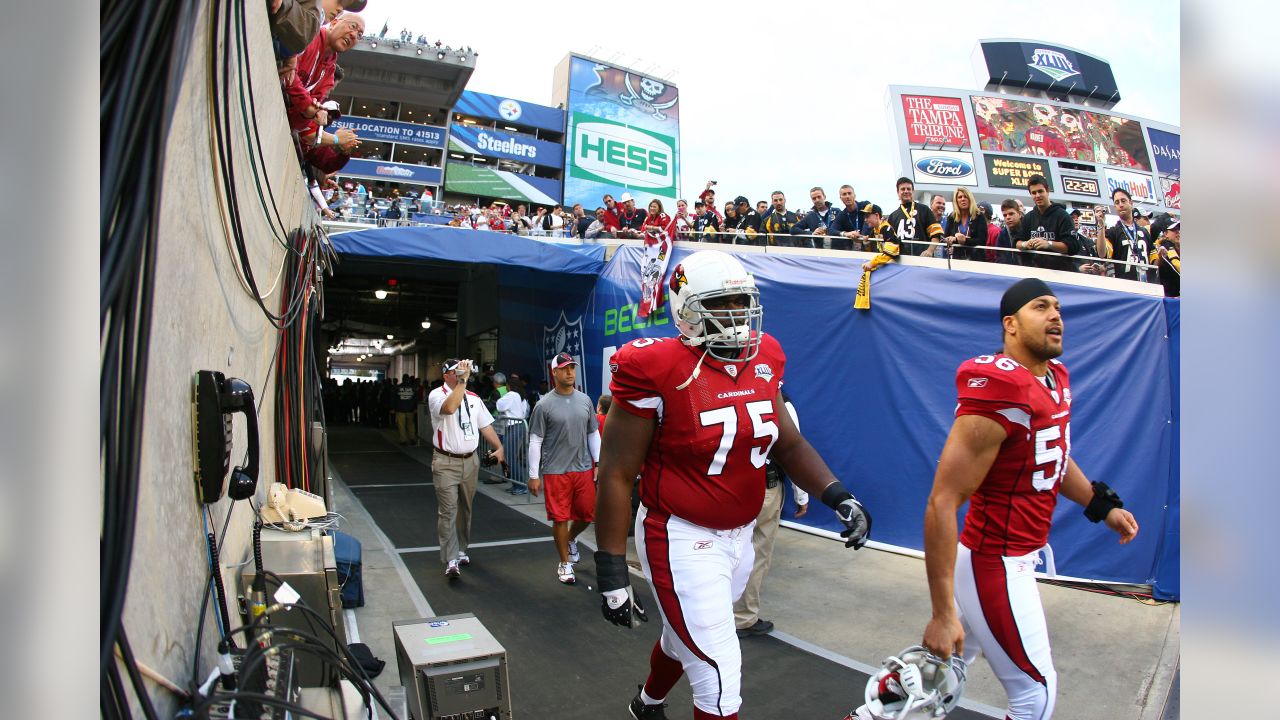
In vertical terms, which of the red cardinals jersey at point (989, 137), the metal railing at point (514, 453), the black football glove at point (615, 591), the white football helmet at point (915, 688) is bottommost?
the metal railing at point (514, 453)

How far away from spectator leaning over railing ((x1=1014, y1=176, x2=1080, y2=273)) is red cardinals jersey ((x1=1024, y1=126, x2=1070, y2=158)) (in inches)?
987

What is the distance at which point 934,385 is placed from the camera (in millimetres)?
7477

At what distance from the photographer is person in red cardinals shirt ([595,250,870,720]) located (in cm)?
310

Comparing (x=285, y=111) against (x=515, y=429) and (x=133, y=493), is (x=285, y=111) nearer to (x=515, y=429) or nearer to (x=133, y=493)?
(x=133, y=493)

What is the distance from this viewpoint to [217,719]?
1880mm

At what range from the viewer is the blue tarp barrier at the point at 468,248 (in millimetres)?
11562

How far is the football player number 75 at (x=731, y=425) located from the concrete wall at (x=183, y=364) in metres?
1.91

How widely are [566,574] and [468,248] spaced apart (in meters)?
6.82

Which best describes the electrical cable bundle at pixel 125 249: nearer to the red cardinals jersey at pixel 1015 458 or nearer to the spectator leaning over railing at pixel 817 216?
the red cardinals jersey at pixel 1015 458

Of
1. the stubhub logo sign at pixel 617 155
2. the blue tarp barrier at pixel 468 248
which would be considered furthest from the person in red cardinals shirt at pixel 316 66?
the stubhub logo sign at pixel 617 155

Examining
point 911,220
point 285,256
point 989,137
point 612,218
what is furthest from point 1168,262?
point 989,137

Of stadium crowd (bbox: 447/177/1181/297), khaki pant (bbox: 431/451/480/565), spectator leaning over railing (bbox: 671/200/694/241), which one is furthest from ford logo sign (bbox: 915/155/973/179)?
khaki pant (bbox: 431/451/480/565)

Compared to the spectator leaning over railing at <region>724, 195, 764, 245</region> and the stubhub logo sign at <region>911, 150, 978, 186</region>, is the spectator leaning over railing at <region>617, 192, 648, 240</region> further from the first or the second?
the stubhub logo sign at <region>911, 150, 978, 186</region>
